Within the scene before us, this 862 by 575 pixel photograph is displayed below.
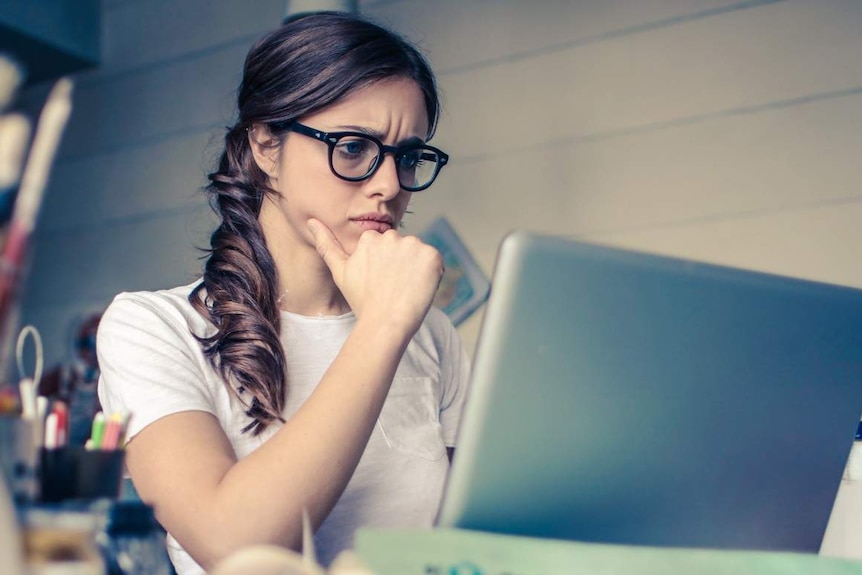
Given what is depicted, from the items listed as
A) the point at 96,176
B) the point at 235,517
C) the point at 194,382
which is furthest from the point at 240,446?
the point at 96,176

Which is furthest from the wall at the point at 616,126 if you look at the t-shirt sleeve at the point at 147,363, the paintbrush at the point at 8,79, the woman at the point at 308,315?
the paintbrush at the point at 8,79

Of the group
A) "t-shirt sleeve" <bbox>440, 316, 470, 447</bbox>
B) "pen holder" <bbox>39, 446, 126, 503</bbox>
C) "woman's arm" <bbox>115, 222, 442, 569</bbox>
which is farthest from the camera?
"t-shirt sleeve" <bbox>440, 316, 470, 447</bbox>

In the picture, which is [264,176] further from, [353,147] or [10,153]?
[10,153]

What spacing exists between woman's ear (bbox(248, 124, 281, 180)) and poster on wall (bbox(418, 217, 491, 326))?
4.04 feet

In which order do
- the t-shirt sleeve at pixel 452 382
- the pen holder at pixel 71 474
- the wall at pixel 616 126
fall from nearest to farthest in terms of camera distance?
the pen holder at pixel 71 474
the t-shirt sleeve at pixel 452 382
the wall at pixel 616 126

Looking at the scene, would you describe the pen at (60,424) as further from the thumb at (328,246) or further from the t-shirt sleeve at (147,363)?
the thumb at (328,246)

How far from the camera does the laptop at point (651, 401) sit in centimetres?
59

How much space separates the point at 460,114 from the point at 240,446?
1695 millimetres

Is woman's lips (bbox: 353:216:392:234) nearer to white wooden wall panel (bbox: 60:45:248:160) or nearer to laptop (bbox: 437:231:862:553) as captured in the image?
laptop (bbox: 437:231:862:553)

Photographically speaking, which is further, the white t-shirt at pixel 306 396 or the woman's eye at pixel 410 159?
the woman's eye at pixel 410 159

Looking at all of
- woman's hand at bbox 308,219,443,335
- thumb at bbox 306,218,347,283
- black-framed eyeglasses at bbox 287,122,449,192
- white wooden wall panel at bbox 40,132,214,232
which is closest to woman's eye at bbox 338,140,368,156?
black-framed eyeglasses at bbox 287,122,449,192

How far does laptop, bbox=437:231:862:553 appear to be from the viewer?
0.59 meters

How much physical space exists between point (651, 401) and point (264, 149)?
2.67ft

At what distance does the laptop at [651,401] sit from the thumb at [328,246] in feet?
1.65
